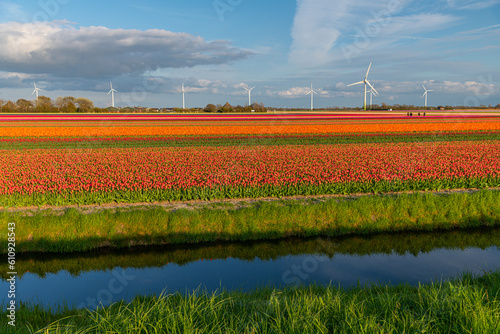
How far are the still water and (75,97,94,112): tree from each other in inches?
4940

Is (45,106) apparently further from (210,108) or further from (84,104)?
(210,108)

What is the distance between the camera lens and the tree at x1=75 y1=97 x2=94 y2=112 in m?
123

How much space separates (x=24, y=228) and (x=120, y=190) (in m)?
4.61

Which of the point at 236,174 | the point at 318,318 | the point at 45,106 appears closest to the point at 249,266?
the point at 318,318

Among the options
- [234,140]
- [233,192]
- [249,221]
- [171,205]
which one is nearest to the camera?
[249,221]

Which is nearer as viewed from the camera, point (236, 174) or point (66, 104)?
point (236, 174)

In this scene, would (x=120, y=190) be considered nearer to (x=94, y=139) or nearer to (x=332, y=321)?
(x=332, y=321)

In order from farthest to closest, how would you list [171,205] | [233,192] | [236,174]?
[236,174] < [233,192] < [171,205]

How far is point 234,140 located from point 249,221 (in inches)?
1122

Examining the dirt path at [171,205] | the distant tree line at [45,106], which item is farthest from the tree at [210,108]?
the dirt path at [171,205]

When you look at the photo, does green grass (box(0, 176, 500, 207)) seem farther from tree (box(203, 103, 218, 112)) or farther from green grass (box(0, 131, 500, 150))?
tree (box(203, 103, 218, 112))

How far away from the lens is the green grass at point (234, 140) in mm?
38625

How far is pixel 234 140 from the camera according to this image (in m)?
42.0

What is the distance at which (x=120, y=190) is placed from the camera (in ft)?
55.2
